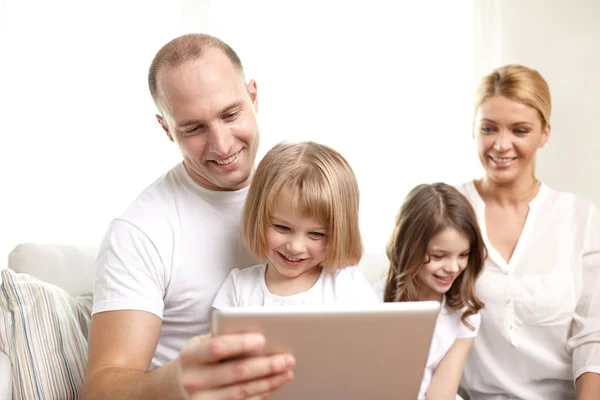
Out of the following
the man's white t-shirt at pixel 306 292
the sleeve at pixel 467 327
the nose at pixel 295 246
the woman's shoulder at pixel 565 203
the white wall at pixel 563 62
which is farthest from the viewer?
the white wall at pixel 563 62

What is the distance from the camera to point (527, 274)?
7.90 feet

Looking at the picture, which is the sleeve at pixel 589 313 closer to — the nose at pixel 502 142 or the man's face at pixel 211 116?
the nose at pixel 502 142

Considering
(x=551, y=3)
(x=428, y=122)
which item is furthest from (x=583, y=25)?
(x=428, y=122)

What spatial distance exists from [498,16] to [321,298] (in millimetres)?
1951

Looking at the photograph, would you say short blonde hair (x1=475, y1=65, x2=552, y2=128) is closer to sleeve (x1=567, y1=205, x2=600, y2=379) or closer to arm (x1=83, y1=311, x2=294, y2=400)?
sleeve (x1=567, y1=205, x2=600, y2=379)

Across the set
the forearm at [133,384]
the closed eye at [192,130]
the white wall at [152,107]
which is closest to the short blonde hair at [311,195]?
Result: the closed eye at [192,130]

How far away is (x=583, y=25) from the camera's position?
10.4 ft

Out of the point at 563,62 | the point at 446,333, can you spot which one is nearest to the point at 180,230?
the point at 446,333

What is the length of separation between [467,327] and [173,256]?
3.35 feet

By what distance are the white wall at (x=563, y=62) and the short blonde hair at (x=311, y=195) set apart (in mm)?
1676

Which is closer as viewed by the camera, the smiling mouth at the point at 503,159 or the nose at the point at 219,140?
the nose at the point at 219,140

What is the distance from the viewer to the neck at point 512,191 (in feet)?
8.29

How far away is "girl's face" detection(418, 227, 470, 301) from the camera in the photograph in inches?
89.7

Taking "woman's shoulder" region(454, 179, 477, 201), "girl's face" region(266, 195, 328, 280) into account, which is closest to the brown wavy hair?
"woman's shoulder" region(454, 179, 477, 201)
